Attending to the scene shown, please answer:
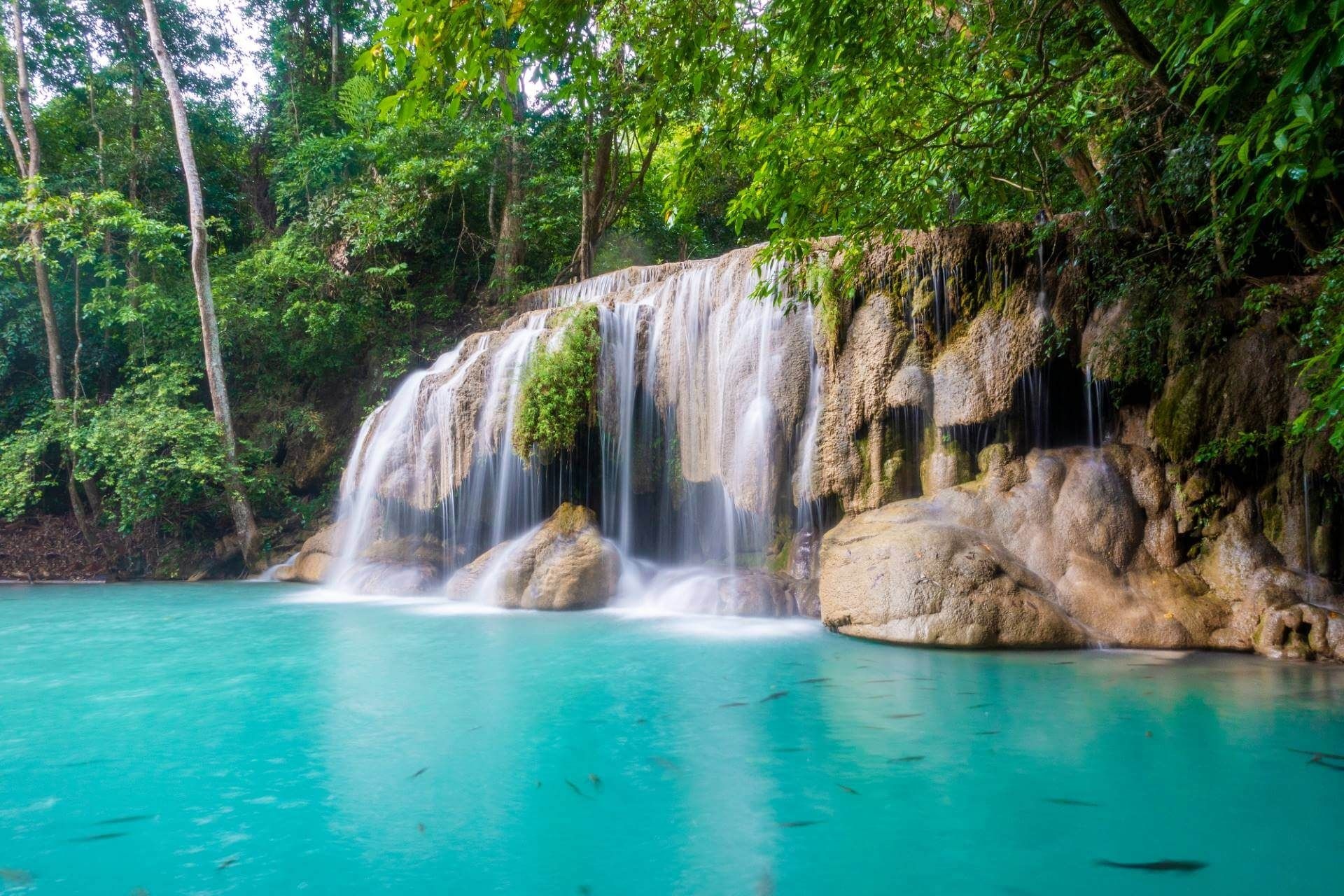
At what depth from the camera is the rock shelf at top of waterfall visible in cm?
688

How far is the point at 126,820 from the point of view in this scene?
344 cm

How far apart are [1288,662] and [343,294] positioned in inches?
629

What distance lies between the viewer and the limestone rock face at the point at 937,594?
6.60 metres

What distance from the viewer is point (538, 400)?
10.7 meters

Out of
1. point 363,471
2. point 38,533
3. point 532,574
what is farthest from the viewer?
point 38,533

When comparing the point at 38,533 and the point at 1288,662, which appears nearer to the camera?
the point at 1288,662

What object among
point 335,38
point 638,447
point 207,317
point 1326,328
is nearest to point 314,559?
point 207,317

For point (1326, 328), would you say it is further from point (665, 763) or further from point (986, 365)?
point (665, 763)

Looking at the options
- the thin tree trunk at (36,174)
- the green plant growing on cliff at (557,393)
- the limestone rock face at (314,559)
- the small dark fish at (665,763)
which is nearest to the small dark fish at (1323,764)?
the small dark fish at (665,763)

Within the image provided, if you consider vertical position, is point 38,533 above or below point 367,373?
below

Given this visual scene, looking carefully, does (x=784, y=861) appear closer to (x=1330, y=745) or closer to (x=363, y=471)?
(x=1330, y=745)

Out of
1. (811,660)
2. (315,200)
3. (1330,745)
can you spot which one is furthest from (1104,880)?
(315,200)

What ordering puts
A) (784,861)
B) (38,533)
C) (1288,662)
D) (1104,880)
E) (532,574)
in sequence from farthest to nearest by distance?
(38,533)
(532,574)
(1288,662)
(784,861)
(1104,880)

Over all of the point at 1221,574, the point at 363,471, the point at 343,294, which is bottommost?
the point at 1221,574
